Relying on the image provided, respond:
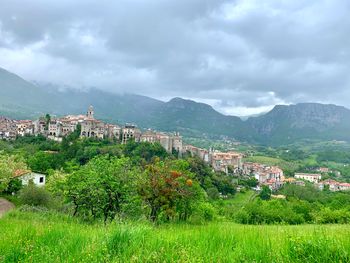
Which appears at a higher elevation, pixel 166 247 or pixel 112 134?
pixel 112 134

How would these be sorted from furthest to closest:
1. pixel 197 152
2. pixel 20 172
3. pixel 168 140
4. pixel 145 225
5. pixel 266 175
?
pixel 197 152 < pixel 266 175 < pixel 168 140 < pixel 20 172 < pixel 145 225

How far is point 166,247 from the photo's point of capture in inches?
173

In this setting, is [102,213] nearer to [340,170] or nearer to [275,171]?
[275,171]

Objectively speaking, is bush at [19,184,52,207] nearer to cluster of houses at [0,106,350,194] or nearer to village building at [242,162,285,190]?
cluster of houses at [0,106,350,194]

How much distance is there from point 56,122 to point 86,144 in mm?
24749

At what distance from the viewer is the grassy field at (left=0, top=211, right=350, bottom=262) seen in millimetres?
3867

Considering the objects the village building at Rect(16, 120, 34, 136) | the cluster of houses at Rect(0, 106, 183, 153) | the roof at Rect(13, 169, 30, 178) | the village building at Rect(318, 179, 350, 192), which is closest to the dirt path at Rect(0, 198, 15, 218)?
the roof at Rect(13, 169, 30, 178)

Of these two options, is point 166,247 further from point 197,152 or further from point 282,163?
point 282,163

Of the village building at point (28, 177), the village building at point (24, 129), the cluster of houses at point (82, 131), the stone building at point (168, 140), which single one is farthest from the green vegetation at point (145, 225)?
the village building at point (24, 129)

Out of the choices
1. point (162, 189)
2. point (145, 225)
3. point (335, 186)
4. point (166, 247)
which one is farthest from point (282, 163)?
point (166, 247)

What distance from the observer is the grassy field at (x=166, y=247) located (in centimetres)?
387

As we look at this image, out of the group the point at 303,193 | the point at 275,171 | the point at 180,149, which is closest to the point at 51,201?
the point at 303,193

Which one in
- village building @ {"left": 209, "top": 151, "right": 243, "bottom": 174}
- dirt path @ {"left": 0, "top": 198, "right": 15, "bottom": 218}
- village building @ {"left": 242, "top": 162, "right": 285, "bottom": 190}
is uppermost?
dirt path @ {"left": 0, "top": 198, "right": 15, "bottom": 218}

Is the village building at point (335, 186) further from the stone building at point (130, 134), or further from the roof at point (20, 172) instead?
the roof at point (20, 172)
